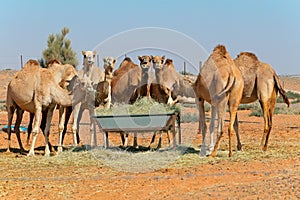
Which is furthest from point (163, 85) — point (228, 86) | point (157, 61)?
point (228, 86)

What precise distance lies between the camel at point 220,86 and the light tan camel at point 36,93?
312cm

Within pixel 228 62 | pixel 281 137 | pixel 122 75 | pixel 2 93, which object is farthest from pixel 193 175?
pixel 2 93

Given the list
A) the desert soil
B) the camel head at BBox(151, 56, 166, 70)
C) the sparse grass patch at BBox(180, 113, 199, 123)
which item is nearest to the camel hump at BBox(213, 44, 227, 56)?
the camel head at BBox(151, 56, 166, 70)

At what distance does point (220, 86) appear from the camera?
11.8 meters

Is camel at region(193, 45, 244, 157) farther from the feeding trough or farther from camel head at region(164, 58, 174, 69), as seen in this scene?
camel head at region(164, 58, 174, 69)

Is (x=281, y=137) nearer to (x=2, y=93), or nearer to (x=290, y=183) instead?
(x=290, y=183)

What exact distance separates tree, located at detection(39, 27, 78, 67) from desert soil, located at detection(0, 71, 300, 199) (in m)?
23.6

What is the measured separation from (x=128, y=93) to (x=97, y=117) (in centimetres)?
203

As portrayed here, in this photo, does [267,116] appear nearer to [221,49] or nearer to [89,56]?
[221,49]

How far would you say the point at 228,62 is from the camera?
1215cm

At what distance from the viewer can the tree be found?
36812 millimetres

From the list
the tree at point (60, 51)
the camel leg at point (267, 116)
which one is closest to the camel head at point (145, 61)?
the camel leg at point (267, 116)

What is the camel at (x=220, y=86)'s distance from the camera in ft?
38.7

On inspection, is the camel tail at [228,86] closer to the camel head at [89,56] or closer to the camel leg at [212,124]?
the camel leg at [212,124]
